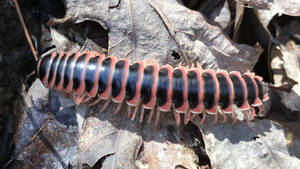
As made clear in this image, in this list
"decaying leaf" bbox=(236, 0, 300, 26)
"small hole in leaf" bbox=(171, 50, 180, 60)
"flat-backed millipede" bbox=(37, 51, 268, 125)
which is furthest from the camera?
"small hole in leaf" bbox=(171, 50, 180, 60)

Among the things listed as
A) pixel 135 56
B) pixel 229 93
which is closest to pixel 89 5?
pixel 135 56

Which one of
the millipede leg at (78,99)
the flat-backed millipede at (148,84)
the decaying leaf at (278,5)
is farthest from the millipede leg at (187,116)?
the decaying leaf at (278,5)

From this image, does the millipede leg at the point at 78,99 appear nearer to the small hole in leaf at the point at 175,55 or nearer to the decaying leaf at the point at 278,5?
the small hole in leaf at the point at 175,55

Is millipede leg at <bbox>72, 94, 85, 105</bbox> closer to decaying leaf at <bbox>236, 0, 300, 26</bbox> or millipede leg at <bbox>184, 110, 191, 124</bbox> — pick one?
millipede leg at <bbox>184, 110, 191, 124</bbox>

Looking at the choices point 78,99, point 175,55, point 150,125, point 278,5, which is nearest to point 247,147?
point 150,125

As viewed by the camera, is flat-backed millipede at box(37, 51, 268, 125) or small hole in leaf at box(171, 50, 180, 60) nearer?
flat-backed millipede at box(37, 51, 268, 125)

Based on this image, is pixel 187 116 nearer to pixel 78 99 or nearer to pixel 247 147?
pixel 247 147

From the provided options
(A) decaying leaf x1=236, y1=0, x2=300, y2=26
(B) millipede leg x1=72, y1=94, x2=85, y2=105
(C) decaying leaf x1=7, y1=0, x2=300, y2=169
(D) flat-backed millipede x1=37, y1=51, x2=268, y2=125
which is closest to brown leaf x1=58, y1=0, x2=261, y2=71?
(C) decaying leaf x1=7, y1=0, x2=300, y2=169

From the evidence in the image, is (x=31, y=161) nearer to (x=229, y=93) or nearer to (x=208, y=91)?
(x=208, y=91)

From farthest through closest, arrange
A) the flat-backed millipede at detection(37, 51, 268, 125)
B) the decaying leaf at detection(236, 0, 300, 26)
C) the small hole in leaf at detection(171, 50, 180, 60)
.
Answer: the small hole in leaf at detection(171, 50, 180, 60) → the decaying leaf at detection(236, 0, 300, 26) → the flat-backed millipede at detection(37, 51, 268, 125)
